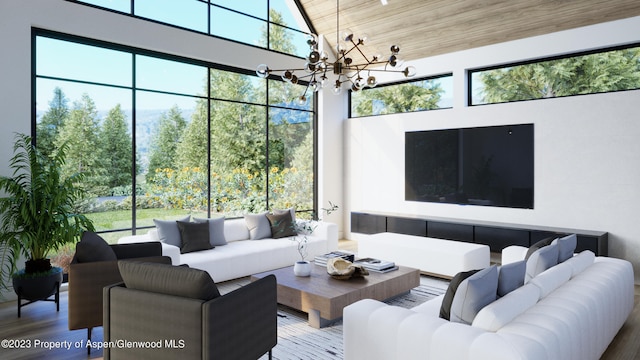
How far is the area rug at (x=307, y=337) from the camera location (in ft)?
10.1

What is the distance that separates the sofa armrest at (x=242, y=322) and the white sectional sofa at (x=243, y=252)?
2.06 meters

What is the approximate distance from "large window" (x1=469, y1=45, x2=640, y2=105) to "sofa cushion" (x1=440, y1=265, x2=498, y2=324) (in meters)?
4.26

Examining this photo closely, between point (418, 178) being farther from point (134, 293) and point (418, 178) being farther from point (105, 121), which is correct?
point (134, 293)

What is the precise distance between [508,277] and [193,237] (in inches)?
143

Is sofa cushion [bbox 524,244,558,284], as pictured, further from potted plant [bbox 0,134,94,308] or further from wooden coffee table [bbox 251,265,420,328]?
potted plant [bbox 0,134,94,308]

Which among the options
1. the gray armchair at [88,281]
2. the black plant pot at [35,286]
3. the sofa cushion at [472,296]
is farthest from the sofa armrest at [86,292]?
the sofa cushion at [472,296]

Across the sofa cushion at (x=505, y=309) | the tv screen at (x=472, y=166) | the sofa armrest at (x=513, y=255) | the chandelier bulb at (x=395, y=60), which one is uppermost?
the chandelier bulb at (x=395, y=60)

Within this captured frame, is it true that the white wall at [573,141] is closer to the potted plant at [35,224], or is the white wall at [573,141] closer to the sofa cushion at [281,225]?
the sofa cushion at [281,225]

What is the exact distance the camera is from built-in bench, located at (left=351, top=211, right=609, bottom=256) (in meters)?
4.99

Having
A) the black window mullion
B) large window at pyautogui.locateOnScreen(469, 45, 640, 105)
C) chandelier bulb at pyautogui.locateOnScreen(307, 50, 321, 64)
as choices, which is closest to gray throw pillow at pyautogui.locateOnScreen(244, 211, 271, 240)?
the black window mullion

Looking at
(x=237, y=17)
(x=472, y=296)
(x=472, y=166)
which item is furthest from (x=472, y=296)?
(x=237, y=17)

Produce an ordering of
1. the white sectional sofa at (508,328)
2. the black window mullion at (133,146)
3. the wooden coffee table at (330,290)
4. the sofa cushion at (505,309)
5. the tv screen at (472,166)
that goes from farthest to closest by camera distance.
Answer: the tv screen at (472,166)
the black window mullion at (133,146)
the wooden coffee table at (330,290)
the sofa cushion at (505,309)
the white sectional sofa at (508,328)

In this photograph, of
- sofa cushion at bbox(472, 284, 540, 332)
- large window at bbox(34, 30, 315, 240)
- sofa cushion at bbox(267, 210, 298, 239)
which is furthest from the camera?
sofa cushion at bbox(267, 210, 298, 239)

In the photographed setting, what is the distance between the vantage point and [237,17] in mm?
6520
